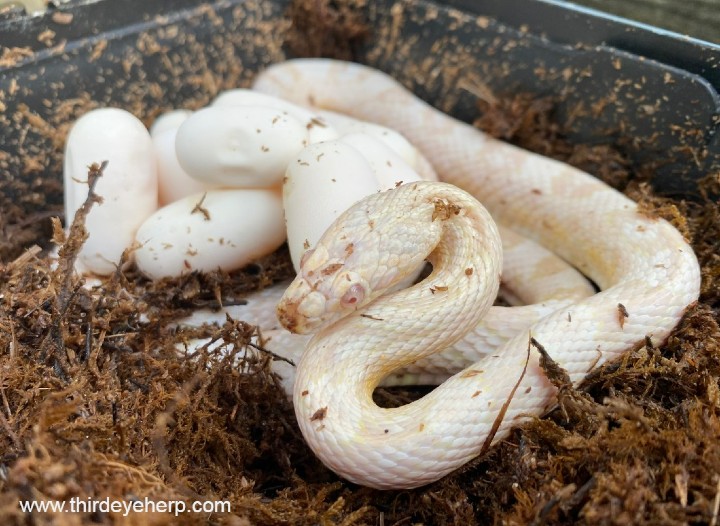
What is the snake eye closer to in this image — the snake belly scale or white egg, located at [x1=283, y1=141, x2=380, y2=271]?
the snake belly scale

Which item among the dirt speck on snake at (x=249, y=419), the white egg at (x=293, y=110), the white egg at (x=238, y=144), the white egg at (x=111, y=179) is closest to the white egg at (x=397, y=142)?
the white egg at (x=293, y=110)

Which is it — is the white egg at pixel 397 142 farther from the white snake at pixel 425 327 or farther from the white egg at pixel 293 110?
the white snake at pixel 425 327

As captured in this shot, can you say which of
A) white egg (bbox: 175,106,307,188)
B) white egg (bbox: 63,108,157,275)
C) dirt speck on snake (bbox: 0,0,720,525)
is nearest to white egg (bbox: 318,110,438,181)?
white egg (bbox: 175,106,307,188)

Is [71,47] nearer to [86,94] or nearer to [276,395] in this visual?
[86,94]

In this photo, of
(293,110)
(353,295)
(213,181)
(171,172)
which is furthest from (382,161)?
(171,172)

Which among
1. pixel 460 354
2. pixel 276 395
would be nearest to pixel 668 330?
pixel 460 354
